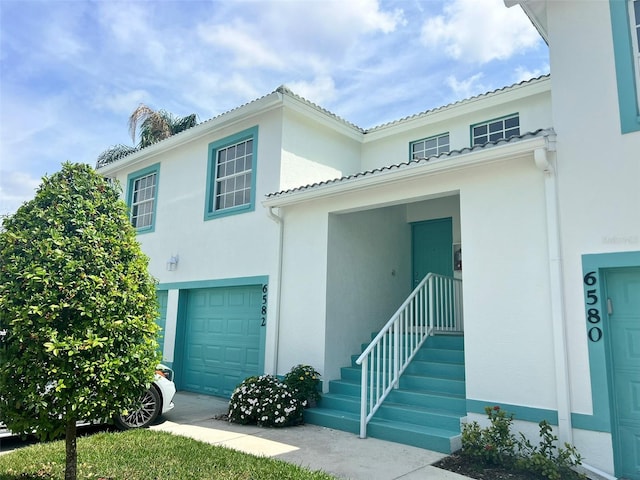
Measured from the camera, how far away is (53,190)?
4.22 m

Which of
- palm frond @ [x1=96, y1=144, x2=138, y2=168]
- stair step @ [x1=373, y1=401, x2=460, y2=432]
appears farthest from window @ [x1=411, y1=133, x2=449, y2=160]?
palm frond @ [x1=96, y1=144, x2=138, y2=168]

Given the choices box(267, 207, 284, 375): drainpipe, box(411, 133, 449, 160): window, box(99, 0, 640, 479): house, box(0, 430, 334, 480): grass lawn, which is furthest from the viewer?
box(411, 133, 449, 160): window

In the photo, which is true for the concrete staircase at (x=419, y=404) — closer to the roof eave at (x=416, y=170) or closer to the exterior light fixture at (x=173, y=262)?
the roof eave at (x=416, y=170)

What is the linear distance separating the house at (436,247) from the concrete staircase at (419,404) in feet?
0.11

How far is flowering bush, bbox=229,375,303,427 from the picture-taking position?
6.77 m

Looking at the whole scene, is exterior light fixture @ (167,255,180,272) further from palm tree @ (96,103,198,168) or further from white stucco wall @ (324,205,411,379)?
palm tree @ (96,103,198,168)

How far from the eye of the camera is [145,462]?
193 inches

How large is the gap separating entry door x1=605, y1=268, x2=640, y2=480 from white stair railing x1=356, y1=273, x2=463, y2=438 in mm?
2669

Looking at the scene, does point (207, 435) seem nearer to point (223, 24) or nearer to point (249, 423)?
point (249, 423)

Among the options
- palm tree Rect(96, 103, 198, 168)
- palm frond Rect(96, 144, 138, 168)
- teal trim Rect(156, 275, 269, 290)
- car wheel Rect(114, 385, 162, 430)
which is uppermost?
palm tree Rect(96, 103, 198, 168)

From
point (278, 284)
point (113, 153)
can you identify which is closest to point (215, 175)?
point (278, 284)

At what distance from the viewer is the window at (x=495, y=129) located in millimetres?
8914

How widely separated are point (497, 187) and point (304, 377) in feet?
13.1

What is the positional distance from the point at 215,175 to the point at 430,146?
4.71 meters
